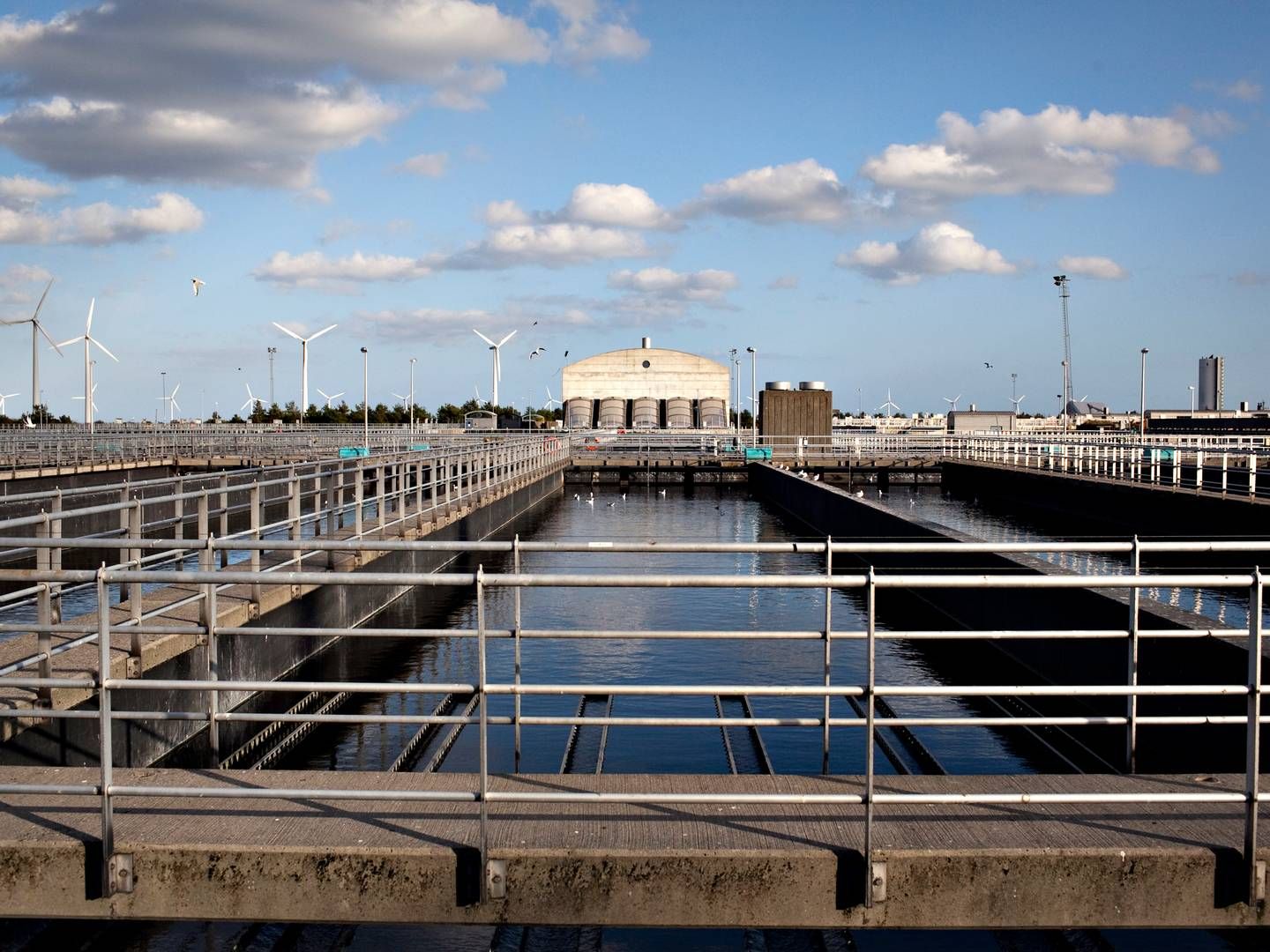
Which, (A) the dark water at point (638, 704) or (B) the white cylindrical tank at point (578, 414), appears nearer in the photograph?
(A) the dark water at point (638, 704)

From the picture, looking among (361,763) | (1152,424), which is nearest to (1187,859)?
(361,763)

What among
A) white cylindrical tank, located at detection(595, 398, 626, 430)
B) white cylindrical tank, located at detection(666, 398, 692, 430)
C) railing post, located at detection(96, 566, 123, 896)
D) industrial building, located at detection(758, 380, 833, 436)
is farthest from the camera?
white cylindrical tank, located at detection(666, 398, 692, 430)

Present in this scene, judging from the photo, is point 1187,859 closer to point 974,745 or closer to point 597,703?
point 974,745

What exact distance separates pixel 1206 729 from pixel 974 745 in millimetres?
2149

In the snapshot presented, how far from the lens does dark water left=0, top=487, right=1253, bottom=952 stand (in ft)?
21.1

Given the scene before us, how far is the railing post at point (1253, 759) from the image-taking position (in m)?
5.46

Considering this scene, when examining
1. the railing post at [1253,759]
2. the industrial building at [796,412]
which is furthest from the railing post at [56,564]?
the industrial building at [796,412]

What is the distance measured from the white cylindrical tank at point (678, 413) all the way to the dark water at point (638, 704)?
106 metres

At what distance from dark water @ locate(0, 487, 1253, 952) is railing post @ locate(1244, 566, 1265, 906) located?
38.9 inches

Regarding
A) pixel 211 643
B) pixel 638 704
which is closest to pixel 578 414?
pixel 638 704

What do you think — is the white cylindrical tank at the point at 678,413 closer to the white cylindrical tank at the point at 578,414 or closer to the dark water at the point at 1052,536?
the white cylindrical tank at the point at 578,414

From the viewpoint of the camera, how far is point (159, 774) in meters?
6.63

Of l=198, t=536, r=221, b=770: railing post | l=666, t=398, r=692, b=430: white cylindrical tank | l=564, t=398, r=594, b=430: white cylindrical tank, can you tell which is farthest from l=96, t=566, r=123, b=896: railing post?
l=564, t=398, r=594, b=430: white cylindrical tank

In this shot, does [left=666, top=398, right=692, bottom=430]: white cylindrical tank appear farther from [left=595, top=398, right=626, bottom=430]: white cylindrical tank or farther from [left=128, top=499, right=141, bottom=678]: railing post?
[left=128, top=499, right=141, bottom=678]: railing post
